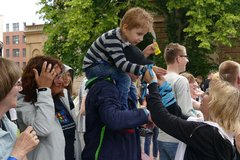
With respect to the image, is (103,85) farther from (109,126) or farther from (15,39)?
(15,39)

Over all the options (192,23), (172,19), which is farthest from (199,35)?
(172,19)

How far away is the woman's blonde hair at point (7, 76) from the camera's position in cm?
249

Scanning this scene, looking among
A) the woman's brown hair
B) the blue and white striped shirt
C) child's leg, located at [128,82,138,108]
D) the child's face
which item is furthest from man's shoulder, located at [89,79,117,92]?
the woman's brown hair

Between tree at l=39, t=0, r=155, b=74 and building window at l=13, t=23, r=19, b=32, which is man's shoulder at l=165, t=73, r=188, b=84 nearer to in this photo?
tree at l=39, t=0, r=155, b=74

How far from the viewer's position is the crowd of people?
266 cm

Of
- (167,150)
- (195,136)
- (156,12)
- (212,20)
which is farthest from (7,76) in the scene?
(156,12)

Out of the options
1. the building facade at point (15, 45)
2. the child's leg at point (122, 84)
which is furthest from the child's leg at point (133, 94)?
the building facade at point (15, 45)

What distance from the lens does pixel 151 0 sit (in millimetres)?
21719

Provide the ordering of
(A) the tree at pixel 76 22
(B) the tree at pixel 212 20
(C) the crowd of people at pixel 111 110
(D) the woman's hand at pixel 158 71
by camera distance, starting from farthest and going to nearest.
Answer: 1. (A) the tree at pixel 76 22
2. (B) the tree at pixel 212 20
3. (D) the woman's hand at pixel 158 71
4. (C) the crowd of people at pixel 111 110

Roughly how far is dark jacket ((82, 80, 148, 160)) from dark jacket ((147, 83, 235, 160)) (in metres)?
0.14

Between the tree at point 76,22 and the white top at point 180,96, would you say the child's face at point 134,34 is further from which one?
the tree at point 76,22

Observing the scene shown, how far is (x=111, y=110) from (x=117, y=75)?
0.32 metres

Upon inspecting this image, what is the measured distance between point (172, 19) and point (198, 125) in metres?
19.7

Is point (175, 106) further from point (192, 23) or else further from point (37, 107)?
point (192, 23)
